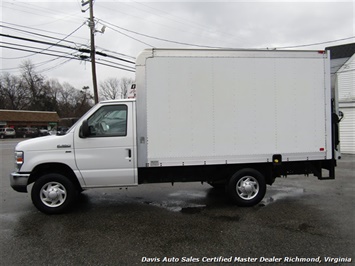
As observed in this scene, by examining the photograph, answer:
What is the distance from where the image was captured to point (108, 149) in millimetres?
5480

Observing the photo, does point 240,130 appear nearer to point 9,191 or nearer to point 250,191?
point 250,191

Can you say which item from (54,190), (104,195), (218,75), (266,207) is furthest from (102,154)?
(266,207)

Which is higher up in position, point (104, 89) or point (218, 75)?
point (104, 89)

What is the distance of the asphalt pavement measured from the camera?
372cm

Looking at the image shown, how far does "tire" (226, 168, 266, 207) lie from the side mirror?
304 cm

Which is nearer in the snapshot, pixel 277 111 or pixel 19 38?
pixel 277 111

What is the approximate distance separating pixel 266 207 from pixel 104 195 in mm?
3893

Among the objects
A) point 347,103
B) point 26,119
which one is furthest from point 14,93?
point 347,103

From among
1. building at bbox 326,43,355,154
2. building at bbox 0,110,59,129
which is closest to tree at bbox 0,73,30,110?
building at bbox 0,110,59,129

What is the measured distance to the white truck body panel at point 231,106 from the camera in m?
5.54

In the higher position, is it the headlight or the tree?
the tree

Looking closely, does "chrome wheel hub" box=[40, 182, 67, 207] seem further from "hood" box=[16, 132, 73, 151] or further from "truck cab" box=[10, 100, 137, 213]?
"hood" box=[16, 132, 73, 151]

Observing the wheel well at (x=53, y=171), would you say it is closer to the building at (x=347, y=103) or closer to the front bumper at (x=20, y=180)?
the front bumper at (x=20, y=180)

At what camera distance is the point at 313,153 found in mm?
5941
